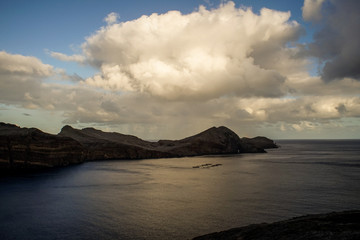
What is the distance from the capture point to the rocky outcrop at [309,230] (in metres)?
15.4

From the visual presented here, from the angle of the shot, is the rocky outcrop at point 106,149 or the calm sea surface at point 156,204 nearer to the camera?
the calm sea surface at point 156,204

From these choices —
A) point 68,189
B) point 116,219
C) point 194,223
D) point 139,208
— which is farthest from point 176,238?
point 68,189

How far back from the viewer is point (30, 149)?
86500 mm

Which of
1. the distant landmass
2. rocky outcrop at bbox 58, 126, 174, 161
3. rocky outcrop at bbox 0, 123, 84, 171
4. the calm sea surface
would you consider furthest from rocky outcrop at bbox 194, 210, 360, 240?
rocky outcrop at bbox 58, 126, 174, 161

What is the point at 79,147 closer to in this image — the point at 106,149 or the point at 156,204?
the point at 106,149

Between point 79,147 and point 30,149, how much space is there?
27.3 m

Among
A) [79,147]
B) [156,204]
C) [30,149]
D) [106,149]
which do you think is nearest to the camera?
[156,204]

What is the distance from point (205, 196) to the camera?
1860 inches

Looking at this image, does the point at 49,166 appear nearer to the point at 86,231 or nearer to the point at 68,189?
the point at 68,189

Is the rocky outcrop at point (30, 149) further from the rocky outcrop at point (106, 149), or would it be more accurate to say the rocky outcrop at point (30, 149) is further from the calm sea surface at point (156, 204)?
the rocky outcrop at point (106, 149)

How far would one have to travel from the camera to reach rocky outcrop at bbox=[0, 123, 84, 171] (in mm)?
80938

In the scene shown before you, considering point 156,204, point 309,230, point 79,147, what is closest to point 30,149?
point 79,147

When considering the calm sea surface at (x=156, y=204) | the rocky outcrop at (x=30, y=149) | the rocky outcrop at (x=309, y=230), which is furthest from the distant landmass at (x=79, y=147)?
the rocky outcrop at (x=309, y=230)

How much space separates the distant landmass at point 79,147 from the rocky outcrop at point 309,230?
81.9 meters
